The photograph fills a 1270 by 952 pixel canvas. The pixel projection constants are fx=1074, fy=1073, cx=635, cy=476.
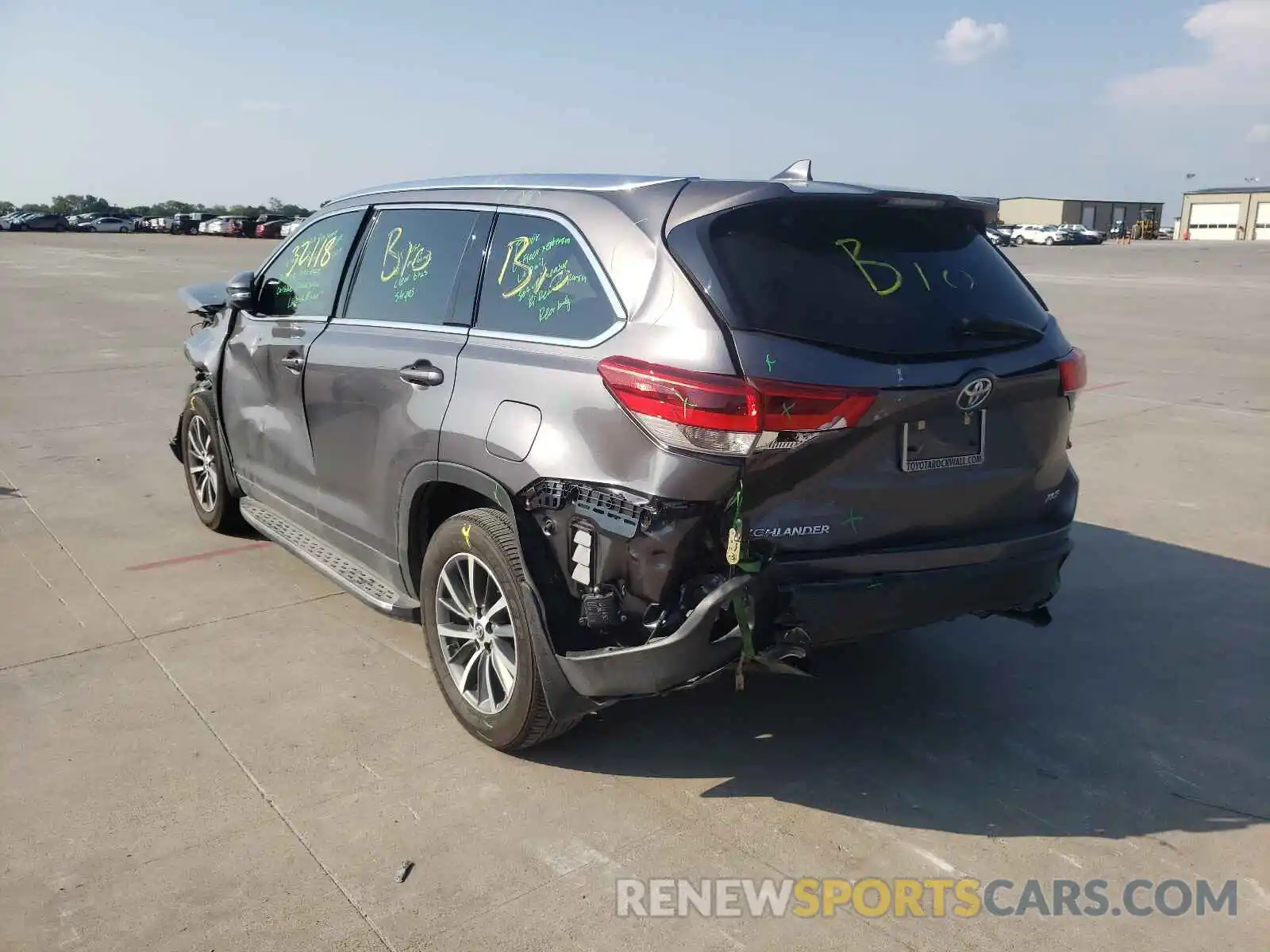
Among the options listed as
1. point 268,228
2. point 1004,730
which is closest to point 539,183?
point 1004,730

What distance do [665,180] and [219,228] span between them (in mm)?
68449

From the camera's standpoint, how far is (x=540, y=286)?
3650 millimetres

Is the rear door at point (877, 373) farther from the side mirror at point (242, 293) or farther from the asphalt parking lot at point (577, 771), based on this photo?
the side mirror at point (242, 293)

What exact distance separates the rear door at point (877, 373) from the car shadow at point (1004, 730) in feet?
2.67

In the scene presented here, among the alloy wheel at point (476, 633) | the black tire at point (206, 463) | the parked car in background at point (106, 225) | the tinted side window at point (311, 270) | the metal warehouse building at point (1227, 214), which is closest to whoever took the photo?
the alloy wheel at point (476, 633)

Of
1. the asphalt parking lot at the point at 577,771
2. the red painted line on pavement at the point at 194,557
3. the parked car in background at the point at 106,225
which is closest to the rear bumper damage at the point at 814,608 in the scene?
the asphalt parking lot at the point at 577,771

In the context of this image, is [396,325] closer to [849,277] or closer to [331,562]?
A: [331,562]

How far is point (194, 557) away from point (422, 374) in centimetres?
258

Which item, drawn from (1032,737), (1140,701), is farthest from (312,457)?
(1140,701)

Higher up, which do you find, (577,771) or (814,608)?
(814,608)

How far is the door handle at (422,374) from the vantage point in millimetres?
3842

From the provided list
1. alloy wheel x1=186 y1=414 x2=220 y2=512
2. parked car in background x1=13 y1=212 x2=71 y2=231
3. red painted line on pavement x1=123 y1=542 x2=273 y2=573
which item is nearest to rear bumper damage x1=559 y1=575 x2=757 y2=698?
red painted line on pavement x1=123 y1=542 x2=273 y2=573

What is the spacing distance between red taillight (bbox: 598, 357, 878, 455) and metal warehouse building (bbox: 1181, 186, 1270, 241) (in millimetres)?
97730

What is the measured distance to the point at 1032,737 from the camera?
3.81 meters
